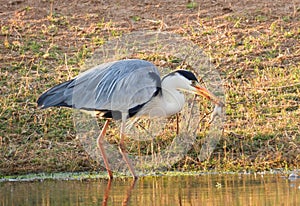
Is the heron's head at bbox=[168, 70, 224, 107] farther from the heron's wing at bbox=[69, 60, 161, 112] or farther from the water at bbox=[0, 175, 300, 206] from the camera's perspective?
the water at bbox=[0, 175, 300, 206]

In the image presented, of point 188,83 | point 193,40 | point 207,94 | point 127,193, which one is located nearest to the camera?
point 127,193

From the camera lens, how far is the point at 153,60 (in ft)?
44.2

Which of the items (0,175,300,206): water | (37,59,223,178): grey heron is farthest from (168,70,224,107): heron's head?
(0,175,300,206): water

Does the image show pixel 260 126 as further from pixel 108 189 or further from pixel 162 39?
pixel 162 39

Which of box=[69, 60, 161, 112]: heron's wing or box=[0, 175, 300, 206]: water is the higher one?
box=[69, 60, 161, 112]: heron's wing

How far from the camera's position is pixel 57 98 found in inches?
384

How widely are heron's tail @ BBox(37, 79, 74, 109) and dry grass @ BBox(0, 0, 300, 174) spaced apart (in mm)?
761

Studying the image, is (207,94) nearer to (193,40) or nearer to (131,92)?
(131,92)

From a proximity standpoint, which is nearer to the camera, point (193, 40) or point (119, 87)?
point (119, 87)

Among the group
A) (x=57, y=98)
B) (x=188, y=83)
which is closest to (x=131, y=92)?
(x=188, y=83)

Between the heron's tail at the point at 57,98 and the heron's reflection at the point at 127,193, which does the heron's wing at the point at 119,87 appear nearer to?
the heron's tail at the point at 57,98

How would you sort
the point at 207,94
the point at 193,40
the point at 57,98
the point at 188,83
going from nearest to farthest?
the point at 57,98 < the point at 207,94 < the point at 188,83 < the point at 193,40

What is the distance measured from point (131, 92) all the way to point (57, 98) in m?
0.84

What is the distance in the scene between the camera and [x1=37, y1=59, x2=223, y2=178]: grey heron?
→ 9945mm
